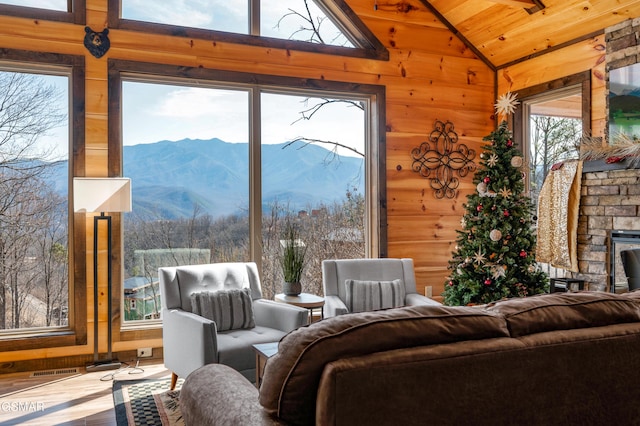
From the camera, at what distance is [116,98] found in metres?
4.56

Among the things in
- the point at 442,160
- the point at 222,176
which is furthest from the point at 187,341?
the point at 442,160

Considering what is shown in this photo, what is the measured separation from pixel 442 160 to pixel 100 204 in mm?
3537

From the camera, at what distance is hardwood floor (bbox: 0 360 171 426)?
3.26 m

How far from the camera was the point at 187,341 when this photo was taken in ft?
11.3

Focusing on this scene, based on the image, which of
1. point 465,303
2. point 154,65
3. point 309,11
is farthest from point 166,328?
point 309,11

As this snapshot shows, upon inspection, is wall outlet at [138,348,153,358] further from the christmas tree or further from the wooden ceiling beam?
the wooden ceiling beam

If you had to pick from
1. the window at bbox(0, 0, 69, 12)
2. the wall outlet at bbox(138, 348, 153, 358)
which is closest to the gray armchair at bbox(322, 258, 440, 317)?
the wall outlet at bbox(138, 348, 153, 358)

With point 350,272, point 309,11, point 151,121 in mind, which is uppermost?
point 309,11

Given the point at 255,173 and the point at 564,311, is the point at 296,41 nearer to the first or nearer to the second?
the point at 255,173

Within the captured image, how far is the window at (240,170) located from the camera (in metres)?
4.77

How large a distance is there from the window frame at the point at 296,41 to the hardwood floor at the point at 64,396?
114 inches

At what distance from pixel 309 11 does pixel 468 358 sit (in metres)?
4.77

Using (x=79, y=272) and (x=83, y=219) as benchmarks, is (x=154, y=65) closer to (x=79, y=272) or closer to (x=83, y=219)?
(x=83, y=219)

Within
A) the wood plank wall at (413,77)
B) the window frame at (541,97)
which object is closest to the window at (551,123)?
the window frame at (541,97)
